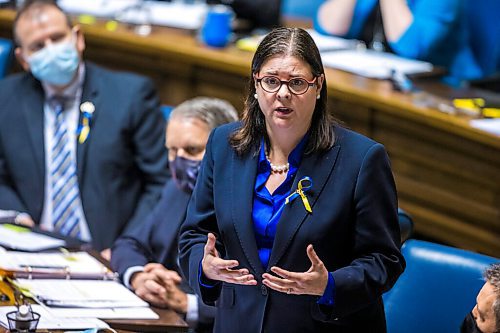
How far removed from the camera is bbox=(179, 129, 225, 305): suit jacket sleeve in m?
2.61

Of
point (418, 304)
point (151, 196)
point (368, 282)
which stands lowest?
point (151, 196)

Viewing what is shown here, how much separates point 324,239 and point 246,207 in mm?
200

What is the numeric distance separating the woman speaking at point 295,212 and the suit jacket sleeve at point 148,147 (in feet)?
5.14

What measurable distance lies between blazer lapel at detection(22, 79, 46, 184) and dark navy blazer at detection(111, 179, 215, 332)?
80 centimetres

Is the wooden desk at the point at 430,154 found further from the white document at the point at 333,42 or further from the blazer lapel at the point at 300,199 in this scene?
the blazer lapel at the point at 300,199

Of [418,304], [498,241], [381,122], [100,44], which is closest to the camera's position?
[418,304]

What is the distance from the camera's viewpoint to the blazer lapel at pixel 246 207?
252cm

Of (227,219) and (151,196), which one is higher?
(227,219)

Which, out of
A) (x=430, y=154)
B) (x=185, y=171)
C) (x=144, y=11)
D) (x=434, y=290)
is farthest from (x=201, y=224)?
(x=144, y=11)

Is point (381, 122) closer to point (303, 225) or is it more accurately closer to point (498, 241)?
point (498, 241)

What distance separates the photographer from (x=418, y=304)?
287cm

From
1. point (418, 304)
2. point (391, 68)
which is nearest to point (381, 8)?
point (391, 68)

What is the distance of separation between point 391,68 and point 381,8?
27 cm

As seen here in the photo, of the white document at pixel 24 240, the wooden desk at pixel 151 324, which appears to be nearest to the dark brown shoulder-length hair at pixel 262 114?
the wooden desk at pixel 151 324
